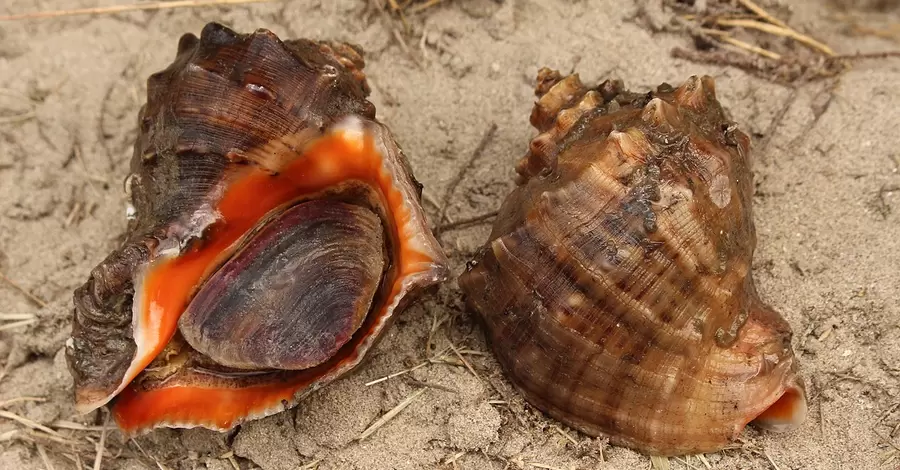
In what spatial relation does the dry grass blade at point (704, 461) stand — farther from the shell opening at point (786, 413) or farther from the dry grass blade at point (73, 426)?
the dry grass blade at point (73, 426)

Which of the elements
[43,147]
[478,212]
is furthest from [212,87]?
[43,147]

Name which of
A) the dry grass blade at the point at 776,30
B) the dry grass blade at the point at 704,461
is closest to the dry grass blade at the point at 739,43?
the dry grass blade at the point at 776,30

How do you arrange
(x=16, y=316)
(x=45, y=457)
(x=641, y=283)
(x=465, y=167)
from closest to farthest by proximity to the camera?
(x=641, y=283)
(x=45, y=457)
(x=16, y=316)
(x=465, y=167)

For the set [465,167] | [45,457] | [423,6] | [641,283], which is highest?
[423,6]

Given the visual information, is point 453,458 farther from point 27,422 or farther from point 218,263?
point 27,422

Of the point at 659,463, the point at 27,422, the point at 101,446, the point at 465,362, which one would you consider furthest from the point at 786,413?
A: the point at 27,422

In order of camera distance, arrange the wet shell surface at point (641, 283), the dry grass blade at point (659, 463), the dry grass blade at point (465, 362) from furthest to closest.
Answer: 1. the dry grass blade at point (465, 362)
2. the dry grass blade at point (659, 463)
3. the wet shell surface at point (641, 283)
